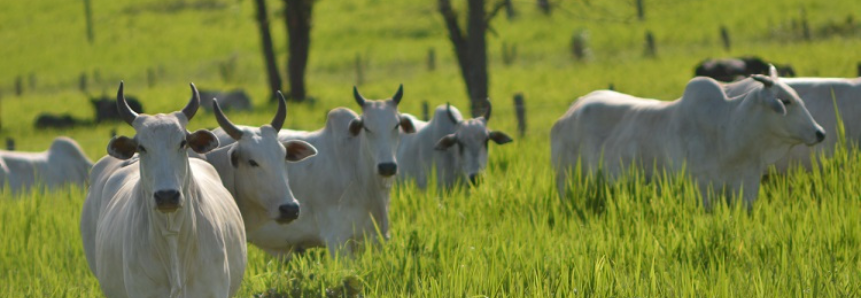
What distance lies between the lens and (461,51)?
1608cm

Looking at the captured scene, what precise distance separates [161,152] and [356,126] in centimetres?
302

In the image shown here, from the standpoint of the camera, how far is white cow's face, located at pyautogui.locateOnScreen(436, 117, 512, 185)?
959cm

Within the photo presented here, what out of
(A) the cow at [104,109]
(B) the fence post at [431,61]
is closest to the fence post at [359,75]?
(B) the fence post at [431,61]

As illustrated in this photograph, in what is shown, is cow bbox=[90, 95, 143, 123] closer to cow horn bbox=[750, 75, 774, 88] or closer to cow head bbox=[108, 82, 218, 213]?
cow horn bbox=[750, 75, 774, 88]

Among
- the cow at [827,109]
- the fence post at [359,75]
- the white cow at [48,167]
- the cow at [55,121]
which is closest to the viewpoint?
the cow at [827,109]

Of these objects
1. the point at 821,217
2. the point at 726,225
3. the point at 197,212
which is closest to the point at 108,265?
the point at 197,212

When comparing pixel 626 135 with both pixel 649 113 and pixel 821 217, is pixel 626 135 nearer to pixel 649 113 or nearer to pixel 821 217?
pixel 649 113

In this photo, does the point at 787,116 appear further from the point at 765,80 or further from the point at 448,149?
the point at 448,149

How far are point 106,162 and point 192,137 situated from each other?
166 centimetres

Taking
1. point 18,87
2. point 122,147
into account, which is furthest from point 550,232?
point 18,87

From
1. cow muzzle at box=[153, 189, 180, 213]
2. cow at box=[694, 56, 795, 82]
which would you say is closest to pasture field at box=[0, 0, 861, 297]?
cow muzzle at box=[153, 189, 180, 213]

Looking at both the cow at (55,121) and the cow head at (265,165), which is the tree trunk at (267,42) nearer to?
the cow at (55,121)

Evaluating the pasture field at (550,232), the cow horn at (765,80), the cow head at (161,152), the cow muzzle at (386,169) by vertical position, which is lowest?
the pasture field at (550,232)

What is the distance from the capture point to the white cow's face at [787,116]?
786 cm
